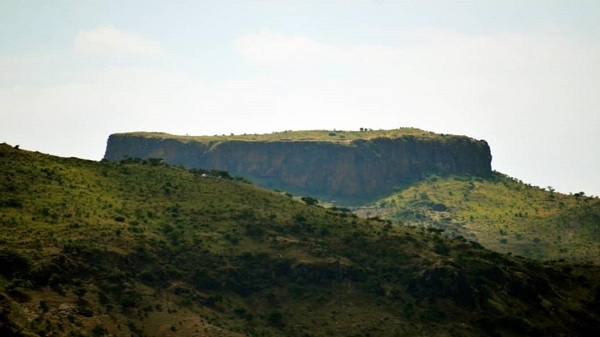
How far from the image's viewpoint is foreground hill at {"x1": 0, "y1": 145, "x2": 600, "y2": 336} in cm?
10288

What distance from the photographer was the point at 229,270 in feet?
396

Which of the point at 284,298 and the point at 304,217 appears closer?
the point at 284,298

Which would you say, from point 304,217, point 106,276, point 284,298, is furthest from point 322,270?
point 106,276

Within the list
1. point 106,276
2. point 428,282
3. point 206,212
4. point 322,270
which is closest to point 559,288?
point 428,282

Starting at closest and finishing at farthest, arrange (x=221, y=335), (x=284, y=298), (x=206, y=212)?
(x=221, y=335) < (x=284, y=298) < (x=206, y=212)

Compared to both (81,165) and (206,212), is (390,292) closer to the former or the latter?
(206,212)

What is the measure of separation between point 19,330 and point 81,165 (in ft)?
188

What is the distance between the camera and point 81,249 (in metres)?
109

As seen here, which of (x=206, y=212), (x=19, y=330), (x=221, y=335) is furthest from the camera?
(x=206, y=212)

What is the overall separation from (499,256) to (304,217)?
29.4m

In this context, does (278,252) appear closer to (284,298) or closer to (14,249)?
(284,298)

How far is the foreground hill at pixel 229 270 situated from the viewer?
103 meters

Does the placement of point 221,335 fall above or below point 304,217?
below

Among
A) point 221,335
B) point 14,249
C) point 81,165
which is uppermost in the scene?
point 81,165
